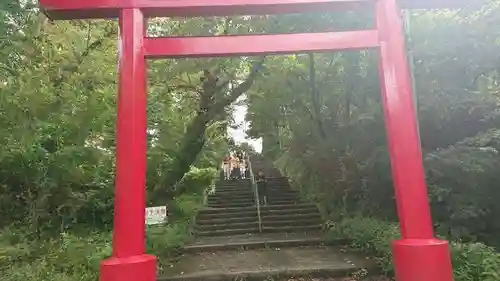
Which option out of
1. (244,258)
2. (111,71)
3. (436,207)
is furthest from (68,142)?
(436,207)

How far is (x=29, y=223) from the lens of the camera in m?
10.2

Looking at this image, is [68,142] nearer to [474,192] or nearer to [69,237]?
[69,237]

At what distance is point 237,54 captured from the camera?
5043 mm

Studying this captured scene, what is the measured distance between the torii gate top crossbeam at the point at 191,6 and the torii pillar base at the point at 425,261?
2958 millimetres

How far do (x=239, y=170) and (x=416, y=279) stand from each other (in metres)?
20.3

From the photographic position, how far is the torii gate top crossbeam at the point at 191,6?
4.95 meters

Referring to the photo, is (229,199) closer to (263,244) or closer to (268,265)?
(263,244)

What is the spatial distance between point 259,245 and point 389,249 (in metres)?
3.28

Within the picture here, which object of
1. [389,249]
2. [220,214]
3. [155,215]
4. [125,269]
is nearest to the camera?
[125,269]

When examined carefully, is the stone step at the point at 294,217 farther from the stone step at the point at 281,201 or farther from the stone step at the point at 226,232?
the stone step at the point at 281,201

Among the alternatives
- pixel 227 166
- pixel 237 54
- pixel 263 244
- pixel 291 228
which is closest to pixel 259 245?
pixel 263 244

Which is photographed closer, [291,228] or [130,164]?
[130,164]

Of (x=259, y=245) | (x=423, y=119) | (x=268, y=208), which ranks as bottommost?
(x=259, y=245)

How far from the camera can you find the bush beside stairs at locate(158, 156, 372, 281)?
275 inches
